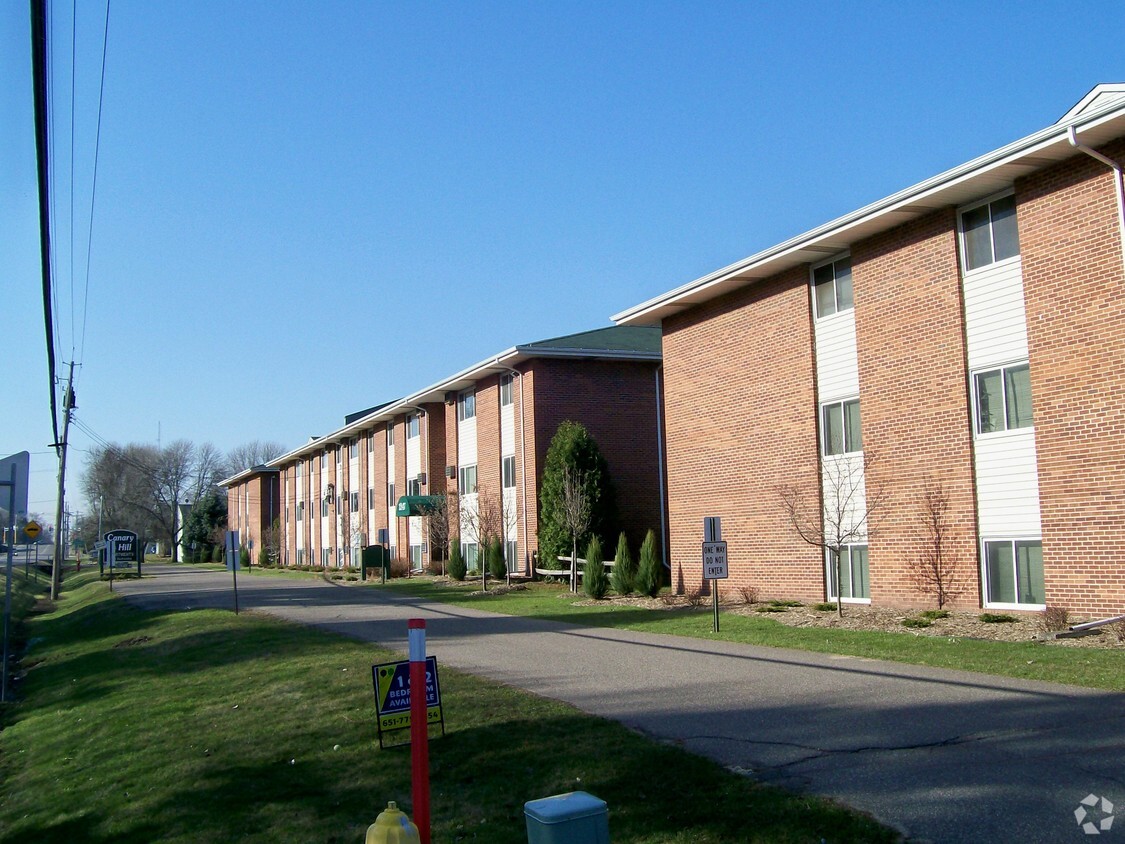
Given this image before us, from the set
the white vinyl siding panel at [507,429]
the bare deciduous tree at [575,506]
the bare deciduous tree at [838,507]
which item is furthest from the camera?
the white vinyl siding panel at [507,429]

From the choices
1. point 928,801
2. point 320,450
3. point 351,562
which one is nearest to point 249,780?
point 928,801

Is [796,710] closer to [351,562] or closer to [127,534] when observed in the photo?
Answer: [351,562]

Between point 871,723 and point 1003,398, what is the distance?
9.90 metres

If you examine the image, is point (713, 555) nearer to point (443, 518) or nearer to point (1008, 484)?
point (1008, 484)

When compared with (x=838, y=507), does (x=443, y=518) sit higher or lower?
higher

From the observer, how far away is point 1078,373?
15344mm

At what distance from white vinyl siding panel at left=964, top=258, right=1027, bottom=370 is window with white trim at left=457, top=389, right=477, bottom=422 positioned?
76.9 feet

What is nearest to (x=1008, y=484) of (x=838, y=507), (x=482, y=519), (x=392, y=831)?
(x=838, y=507)

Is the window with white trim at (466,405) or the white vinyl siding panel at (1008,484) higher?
the window with white trim at (466,405)

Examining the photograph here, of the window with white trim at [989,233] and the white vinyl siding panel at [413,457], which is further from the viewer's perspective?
the white vinyl siding panel at [413,457]

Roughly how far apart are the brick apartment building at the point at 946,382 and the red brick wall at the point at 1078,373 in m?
0.03

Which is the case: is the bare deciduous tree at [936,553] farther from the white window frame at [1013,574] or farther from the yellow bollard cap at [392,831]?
the yellow bollard cap at [392,831]

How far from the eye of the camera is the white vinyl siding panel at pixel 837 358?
20.0m

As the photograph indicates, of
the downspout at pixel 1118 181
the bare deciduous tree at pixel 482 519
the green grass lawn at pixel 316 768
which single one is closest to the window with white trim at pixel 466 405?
the bare deciduous tree at pixel 482 519
